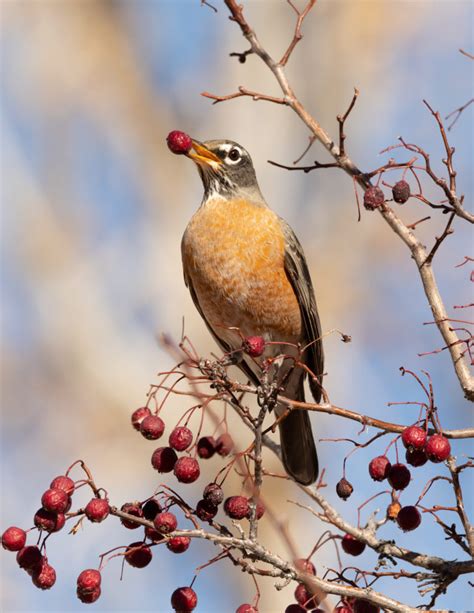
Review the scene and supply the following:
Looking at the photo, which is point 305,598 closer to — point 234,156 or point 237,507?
point 237,507

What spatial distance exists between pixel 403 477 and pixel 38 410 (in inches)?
381

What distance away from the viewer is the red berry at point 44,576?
8.88ft

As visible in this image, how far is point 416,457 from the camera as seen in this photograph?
2836 millimetres

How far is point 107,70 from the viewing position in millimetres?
14328

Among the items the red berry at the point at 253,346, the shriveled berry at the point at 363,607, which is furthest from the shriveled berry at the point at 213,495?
the red berry at the point at 253,346

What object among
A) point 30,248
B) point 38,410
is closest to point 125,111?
point 30,248

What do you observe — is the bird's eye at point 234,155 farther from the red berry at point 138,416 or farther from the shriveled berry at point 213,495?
the shriveled berry at point 213,495

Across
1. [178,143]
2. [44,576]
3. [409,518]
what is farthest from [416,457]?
[178,143]

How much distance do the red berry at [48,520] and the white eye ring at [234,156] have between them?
3.84m

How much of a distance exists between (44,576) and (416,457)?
125 centimetres

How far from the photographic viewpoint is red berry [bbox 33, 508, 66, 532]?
2609mm

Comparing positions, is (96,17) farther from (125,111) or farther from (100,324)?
(100,324)

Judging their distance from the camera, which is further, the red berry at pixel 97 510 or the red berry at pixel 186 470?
the red berry at pixel 186 470

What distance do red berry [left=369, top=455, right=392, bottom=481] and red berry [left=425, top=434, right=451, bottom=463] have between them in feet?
0.95
